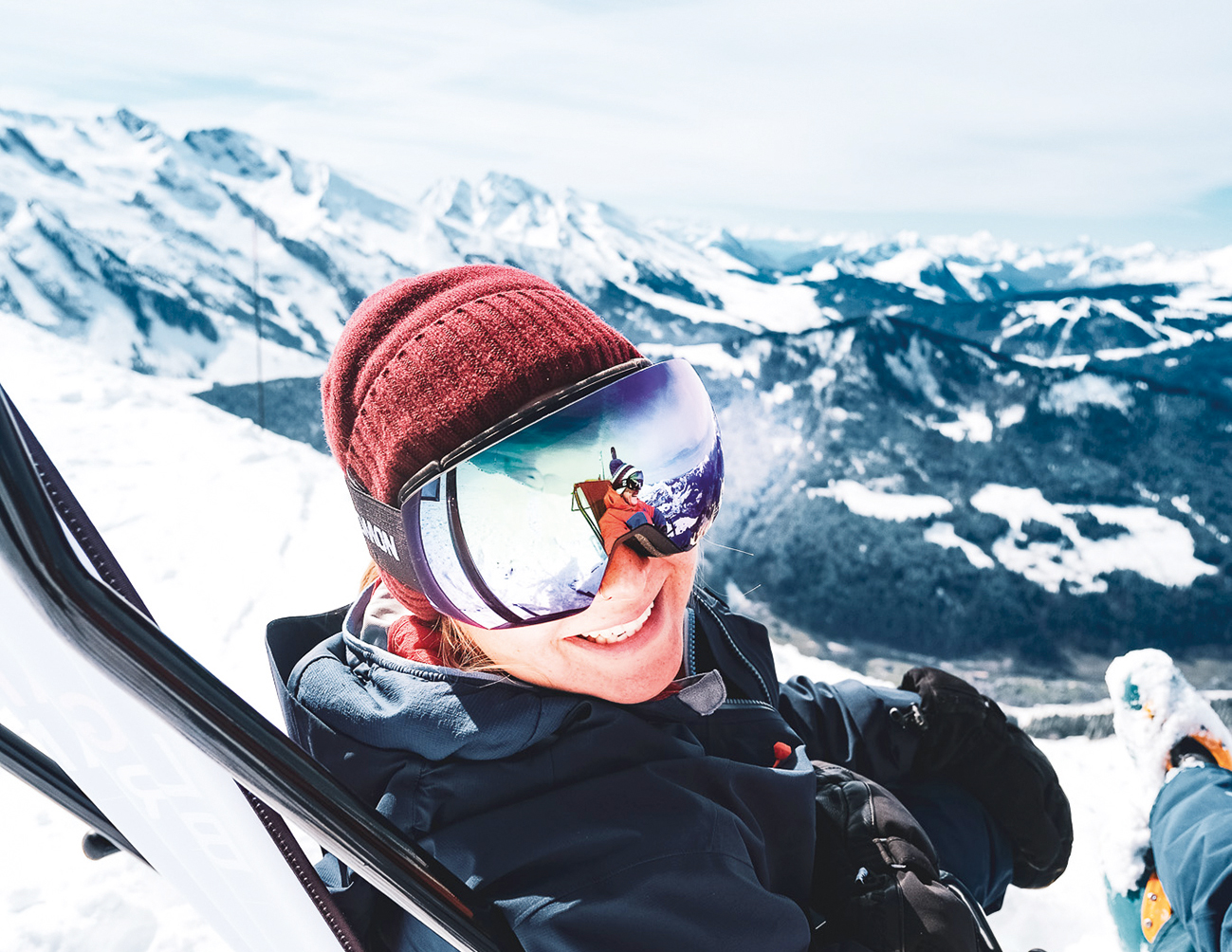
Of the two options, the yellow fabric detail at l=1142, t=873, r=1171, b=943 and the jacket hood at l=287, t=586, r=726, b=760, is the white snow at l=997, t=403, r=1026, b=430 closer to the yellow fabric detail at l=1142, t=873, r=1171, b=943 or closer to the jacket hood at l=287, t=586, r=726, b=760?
the yellow fabric detail at l=1142, t=873, r=1171, b=943

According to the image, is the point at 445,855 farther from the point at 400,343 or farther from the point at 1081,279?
the point at 1081,279

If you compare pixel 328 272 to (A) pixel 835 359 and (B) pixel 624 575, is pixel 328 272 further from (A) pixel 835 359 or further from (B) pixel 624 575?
(B) pixel 624 575

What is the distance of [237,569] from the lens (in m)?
2.62

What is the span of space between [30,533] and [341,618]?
29.1 inches

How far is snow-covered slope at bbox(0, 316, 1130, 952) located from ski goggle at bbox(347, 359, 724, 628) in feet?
1.11

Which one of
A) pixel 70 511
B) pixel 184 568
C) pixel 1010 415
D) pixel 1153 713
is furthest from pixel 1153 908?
pixel 1010 415

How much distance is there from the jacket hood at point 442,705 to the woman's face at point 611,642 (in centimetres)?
2

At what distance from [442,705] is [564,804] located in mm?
147

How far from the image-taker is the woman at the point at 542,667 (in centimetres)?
68

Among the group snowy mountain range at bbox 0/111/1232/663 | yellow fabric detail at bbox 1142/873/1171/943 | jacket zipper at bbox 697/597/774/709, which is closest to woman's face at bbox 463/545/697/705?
jacket zipper at bbox 697/597/774/709

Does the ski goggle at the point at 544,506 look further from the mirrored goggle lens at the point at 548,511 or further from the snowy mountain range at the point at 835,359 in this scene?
the snowy mountain range at the point at 835,359

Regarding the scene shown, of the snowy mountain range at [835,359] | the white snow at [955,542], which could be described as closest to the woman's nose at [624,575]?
the snowy mountain range at [835,359]

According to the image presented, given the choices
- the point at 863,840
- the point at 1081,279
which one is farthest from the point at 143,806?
the point at 1081,279

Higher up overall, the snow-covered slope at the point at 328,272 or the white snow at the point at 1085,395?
the white snow at the point at 1085,395
